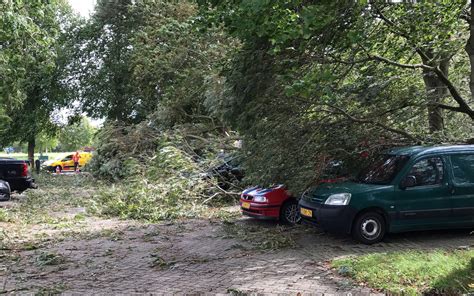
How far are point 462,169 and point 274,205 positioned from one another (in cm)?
402

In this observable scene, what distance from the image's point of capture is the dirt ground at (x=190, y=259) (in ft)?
20.9

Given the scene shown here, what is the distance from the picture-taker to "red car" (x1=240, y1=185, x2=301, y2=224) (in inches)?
420

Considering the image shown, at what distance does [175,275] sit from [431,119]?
749 centimetres

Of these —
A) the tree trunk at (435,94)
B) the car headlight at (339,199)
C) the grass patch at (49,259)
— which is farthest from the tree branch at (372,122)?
the grass patch at (49,259)

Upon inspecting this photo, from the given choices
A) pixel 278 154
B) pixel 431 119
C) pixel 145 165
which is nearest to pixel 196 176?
pixel 145 165

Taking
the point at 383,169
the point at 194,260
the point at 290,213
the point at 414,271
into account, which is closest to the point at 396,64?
the point at 383,169

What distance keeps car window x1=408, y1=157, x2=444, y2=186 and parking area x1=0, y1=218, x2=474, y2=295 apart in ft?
3.63

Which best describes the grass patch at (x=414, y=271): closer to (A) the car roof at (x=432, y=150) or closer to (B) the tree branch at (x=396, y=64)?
(A) the car roof at (x=432, y=150)

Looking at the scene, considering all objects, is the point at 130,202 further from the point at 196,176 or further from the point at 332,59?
the point at 332,59

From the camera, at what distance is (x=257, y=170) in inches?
406

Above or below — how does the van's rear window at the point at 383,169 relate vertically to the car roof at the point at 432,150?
below

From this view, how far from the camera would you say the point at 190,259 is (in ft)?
26.2

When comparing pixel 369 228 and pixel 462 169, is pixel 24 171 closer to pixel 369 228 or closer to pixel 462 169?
pixel 369 228

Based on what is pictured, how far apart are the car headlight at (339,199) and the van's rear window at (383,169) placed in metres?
0.75
